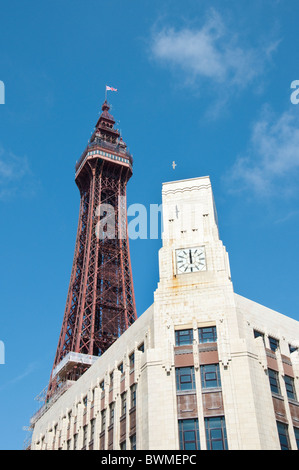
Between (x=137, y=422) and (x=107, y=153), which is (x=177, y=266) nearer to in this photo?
(x=137, y=422)

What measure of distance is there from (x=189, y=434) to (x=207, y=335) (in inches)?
297


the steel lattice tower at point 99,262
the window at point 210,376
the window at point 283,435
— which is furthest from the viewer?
the steel lattice tower at point 99,262

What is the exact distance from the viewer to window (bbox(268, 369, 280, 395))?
4343cm

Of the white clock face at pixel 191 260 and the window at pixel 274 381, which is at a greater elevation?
the white clock face at pixel 191 260

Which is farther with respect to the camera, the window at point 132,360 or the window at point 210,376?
the window at point 132,360

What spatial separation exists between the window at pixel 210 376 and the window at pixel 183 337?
2648 millimetres

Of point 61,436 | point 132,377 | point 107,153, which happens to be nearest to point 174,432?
point 132,377

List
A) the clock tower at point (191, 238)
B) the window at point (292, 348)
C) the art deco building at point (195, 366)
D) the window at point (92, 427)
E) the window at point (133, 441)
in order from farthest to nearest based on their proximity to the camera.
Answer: the window at point (92, 427)
the window at point (292, 348)
the clock tower at point (191, 238)
the window at point (133, 441)
the art deco building at point (195, 366)

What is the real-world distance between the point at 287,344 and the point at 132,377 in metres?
13.2

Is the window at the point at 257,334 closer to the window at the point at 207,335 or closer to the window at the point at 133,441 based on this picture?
the window at the point at 207,335

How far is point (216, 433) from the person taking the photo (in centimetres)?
3938

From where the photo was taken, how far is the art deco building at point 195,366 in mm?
39938

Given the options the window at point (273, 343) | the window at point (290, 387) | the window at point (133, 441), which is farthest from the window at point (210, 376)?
the window at point (273, 343)

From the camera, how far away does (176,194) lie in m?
55.6
